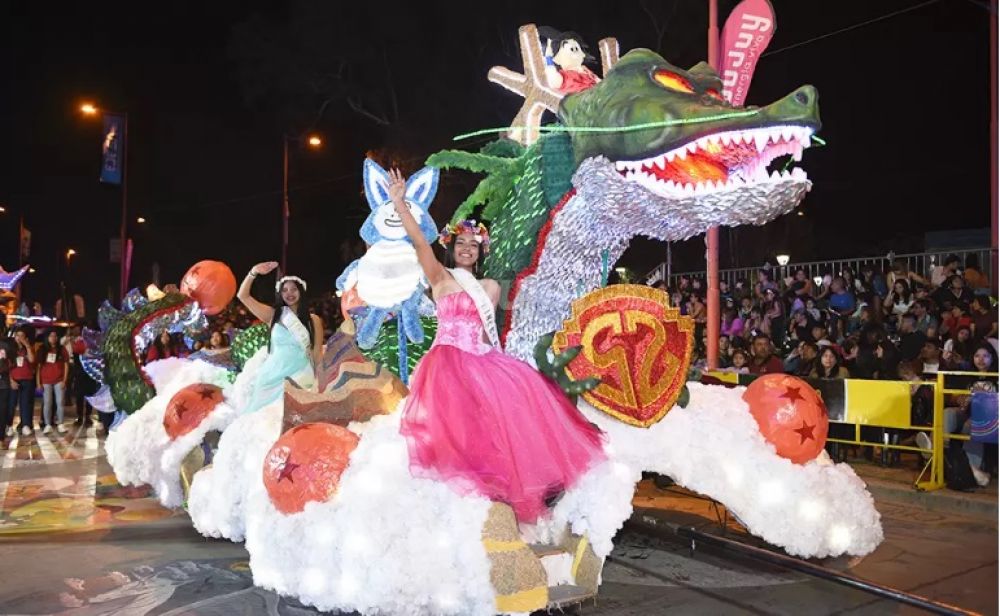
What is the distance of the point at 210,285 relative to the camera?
626 cm

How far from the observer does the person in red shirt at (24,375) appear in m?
11.1

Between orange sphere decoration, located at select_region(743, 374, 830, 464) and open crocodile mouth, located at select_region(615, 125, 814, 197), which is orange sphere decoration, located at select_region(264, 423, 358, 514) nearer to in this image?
open crocodile mouth, located at select_region(615, 125, 814, 197)

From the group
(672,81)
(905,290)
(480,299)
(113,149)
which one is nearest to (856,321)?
(905,290)

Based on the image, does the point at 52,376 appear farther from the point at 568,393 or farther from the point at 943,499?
the point at 943,499

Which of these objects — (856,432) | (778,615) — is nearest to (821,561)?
(778,615)

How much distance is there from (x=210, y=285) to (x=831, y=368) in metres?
5.58

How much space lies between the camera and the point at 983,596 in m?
4.11

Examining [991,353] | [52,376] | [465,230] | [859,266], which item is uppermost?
[859,266]

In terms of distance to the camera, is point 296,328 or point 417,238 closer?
point 417,238

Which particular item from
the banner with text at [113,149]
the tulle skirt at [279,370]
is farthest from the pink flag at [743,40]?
the banner with text at [113,149]

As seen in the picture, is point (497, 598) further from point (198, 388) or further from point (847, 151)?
point (847, 151)

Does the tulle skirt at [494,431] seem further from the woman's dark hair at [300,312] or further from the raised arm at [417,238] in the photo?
the woman's dark hair at [300,312]

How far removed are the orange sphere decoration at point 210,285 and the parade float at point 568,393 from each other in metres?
1.90

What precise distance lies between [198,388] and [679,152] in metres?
3.39
